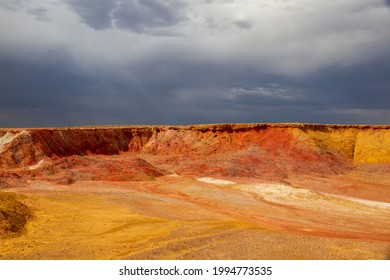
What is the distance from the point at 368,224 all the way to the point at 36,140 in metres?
38.6

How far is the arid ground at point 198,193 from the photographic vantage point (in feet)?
51.3

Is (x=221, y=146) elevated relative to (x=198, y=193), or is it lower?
elevated

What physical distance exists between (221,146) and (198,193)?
2712 centimetres

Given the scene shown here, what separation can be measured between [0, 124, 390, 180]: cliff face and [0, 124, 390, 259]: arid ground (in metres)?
0.18

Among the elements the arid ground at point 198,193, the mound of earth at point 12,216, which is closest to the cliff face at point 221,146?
the arid ground at point 198,193

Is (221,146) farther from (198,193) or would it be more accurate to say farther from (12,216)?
(12,216)

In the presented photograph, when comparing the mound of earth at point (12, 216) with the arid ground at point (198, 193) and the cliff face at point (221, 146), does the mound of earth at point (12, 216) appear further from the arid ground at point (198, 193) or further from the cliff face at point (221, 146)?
the cliff face at point (221, 146)

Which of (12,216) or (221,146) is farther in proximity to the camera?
(221,146)

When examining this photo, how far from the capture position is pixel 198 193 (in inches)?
1288

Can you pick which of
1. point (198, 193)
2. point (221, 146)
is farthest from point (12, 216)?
point (221, 146)

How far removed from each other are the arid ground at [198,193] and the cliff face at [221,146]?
0.59 feet

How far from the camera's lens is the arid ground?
15.6 meters
